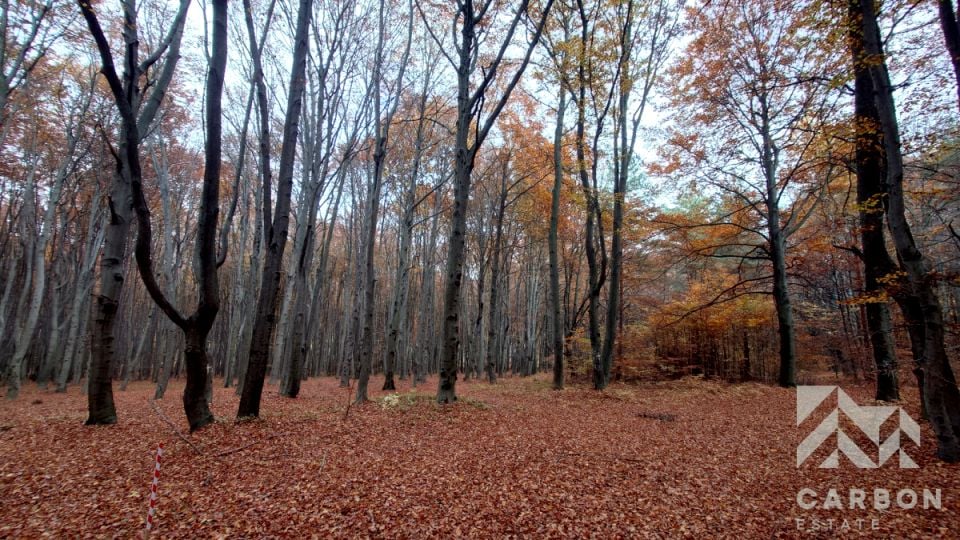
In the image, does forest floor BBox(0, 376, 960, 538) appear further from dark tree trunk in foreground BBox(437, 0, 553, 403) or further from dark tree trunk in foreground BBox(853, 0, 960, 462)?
dark tree trunk in foreground BBox(437, 0, 553, 403)

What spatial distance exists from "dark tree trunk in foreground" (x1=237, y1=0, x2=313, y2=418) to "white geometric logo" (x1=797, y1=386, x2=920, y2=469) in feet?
25.2

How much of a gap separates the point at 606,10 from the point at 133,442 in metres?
14.9

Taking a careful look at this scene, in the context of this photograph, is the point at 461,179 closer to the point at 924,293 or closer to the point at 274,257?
the point at 274,257

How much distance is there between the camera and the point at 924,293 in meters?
3.88

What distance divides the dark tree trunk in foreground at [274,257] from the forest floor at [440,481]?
661 millimetres

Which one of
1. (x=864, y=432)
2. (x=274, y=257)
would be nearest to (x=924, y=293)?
(x=864, y=432)

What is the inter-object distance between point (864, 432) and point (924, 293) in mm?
2460

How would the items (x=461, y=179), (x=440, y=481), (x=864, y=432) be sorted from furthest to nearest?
(x=461, y=179) → (x=864, y=432) → (x=440, y=481)

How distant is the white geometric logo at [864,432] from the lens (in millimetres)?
4184

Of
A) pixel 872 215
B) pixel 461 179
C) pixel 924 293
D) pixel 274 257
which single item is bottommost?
pixel 924 293

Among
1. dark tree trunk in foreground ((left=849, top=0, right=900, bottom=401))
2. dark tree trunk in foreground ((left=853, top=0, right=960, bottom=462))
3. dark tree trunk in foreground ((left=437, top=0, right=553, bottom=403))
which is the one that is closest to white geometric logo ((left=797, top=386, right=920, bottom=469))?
dark tree trunk in foreground ((left=853, top=0, right=960, bottom=462))

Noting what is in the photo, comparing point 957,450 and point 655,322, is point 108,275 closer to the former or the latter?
point 957,450

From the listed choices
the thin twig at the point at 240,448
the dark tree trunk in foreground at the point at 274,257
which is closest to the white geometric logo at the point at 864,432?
the thin twig at the point at 240,448

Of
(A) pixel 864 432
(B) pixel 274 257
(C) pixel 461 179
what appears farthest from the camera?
(C) pixel 461 179
